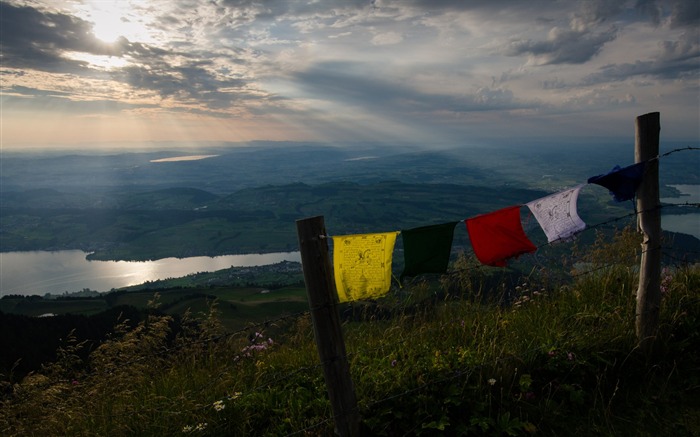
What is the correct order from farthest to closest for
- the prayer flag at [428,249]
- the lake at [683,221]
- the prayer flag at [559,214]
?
the lake at [683,221] < the prayer flag at [559,214] < the prayer flag at [428,249]

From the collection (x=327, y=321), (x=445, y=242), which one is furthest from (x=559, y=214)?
(x=327, y=321)

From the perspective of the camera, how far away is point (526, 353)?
400cm

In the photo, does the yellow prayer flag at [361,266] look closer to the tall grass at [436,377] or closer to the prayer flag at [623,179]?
the tall grass at [436,377]

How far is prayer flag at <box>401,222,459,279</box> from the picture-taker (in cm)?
395

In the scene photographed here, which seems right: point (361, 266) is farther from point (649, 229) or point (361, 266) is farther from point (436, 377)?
point (649, 229)

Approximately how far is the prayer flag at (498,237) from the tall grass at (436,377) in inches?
17.8

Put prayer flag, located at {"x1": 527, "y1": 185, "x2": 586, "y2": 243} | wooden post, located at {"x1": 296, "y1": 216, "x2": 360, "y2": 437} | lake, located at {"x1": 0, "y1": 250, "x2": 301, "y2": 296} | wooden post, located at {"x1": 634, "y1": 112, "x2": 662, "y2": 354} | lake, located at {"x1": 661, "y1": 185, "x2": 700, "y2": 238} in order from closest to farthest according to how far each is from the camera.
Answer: wooden post, located at {"x1": 296, "y1": 216, "x2": 360, "y2": 437}, wooden post, located at {"x1": 634, "y1": 112, "x2": 662, "y2": 354}, prayer flag, located at {"x1": 527, "y1": 185, "x2": 586, "y2": 243}, lake, located at {"x1": 661, "y1": 185, "x2": 700, "y2": 238}, lake, located at {"x1": 0, "y1": 250, "x2": 301, "y2": 296}

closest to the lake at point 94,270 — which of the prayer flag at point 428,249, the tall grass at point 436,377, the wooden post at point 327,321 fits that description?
the tall grass at point 436,377

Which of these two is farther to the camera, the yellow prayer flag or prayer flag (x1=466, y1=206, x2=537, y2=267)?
prayer flag (x1=466, y1=206, x2=537, y2=267)

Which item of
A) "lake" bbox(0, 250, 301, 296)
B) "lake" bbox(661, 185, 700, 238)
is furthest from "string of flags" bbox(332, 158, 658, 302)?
"lake" bbox(0, 250, 301, 296)

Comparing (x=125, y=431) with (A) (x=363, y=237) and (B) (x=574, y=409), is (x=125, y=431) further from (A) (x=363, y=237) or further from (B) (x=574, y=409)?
(B) (x=574, y=409)

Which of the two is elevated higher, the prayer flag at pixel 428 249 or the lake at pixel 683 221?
the prayer flag at pixel 428 249

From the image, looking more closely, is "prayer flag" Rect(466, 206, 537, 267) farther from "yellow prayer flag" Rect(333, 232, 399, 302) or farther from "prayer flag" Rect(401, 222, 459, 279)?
"yellow prayer flag" Rect(333, 232, 399, 302)

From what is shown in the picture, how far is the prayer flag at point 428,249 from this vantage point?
3.95m
